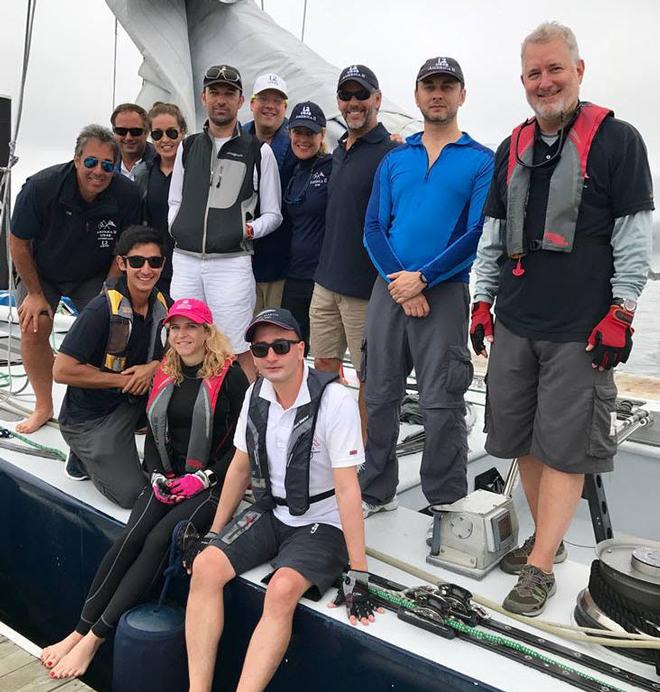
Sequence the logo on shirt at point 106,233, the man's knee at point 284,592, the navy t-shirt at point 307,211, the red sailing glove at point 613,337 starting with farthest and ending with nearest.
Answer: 1. the logo on shirt at point 106,233
2. the navy t-shirt at point 307,211
3. the man's knee at point 284,592
4. the red sailing glove at point 613,337

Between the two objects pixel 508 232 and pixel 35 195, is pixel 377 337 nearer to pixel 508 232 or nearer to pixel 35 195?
pixel 508 232

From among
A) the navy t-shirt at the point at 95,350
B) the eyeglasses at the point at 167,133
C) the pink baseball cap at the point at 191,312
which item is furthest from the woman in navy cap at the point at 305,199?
the pink baseball cap at the point at 191,312

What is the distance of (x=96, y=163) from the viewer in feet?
11.4

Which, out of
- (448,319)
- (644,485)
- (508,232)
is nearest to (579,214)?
(508,232)

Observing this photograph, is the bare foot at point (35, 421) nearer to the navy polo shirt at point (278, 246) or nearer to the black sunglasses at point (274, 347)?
the navy polo shirt at point (278, 246)

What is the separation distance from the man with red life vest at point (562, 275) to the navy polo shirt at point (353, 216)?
0.88 meters

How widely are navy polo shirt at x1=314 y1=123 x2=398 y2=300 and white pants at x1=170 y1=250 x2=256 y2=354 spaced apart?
520 mm

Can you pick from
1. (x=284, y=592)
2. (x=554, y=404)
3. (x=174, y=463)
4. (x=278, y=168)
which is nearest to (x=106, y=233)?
(x=278, y=168)

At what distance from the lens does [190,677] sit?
220 cm

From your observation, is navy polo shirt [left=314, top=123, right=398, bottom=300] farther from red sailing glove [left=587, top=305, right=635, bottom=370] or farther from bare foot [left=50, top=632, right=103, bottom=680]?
bare foot [left=50, top=632, right=103, bottom=680]

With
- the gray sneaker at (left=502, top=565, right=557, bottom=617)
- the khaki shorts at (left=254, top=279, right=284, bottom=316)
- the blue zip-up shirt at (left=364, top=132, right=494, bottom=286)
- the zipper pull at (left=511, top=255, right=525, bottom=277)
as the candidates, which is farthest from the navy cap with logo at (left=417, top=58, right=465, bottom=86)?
the gray sneaker at (left=502, top=565, right=557, bottom=617)

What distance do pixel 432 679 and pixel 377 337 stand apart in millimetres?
1247

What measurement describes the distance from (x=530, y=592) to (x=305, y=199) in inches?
84.8

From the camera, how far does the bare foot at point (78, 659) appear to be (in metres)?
2.42
